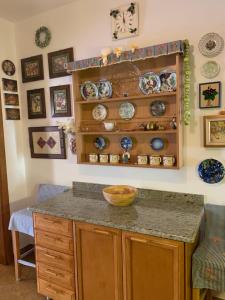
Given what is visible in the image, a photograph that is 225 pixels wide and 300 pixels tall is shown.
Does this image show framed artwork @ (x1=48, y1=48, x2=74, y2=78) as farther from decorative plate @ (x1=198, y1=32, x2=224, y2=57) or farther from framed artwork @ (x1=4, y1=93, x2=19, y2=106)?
decorative plate @ (x1=198, y1=32, x2=224, y2=57)

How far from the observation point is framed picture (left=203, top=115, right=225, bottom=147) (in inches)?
76.4

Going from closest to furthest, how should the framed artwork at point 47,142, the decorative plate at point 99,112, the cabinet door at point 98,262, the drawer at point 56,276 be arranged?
the cabinet door at point 98,262 < the drawer at point 56,276 < the decorative plate at point 99,112 < the framed artwork at point 47,142

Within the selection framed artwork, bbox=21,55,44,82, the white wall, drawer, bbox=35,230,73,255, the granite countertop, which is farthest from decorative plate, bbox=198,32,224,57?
drawer, bbox=35,230,73,255

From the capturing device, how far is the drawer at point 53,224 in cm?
199

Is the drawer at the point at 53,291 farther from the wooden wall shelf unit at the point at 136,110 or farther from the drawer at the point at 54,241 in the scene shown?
the wooden wall shelf unit at the point at 136,110

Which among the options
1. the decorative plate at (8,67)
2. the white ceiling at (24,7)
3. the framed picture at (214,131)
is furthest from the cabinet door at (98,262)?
the white ceiling at (24,7)

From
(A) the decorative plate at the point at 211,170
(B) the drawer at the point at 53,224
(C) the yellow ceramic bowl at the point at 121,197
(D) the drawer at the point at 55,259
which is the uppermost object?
(A) the decorative plate at the point at 211,170

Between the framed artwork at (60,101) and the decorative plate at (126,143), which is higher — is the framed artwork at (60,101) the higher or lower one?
the higher one

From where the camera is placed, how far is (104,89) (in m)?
2.33

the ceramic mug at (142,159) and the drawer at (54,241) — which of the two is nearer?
the drawer at (54,241)

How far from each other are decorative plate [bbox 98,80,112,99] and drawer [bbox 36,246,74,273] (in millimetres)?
1360

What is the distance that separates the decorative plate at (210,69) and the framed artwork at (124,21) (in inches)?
26.2

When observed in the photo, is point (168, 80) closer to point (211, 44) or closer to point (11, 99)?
point (211, 44)

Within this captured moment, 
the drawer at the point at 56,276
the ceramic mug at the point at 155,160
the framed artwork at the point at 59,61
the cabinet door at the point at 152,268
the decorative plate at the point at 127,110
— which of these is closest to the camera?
the cabinet door at the point at 152,268
